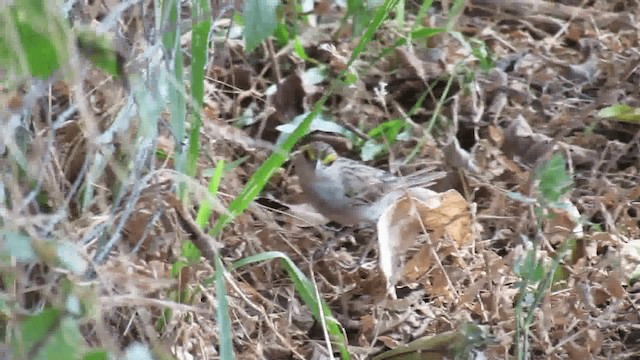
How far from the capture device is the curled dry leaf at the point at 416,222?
6.45ft

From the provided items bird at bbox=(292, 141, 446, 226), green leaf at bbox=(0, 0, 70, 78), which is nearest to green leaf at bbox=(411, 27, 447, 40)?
bird at bbox=(292, 141, 446, 226)

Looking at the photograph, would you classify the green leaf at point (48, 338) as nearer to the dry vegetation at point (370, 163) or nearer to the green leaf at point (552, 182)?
the dry vegetation at point (370, 163)

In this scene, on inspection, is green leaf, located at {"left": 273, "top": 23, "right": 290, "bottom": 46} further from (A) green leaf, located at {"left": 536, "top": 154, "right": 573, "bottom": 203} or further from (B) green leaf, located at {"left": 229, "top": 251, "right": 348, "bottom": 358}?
(A) green leaf, located at {"left": 536, "top": 154, "right": 573, "bottom": 203}

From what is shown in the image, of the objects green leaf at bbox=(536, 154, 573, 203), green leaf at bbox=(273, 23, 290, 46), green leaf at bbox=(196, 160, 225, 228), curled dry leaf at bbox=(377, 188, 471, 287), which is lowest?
curled dry leaf at bbox=(377, 188, 471, 287)

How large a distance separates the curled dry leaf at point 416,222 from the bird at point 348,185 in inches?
3.6

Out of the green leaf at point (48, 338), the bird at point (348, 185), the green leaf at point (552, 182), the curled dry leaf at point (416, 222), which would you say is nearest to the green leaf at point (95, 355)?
the green leaf at point (48, 338)

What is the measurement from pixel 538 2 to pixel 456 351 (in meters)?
1.86

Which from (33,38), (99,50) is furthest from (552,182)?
(33,38)

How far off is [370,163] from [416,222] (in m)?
0.46

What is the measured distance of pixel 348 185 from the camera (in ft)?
7.50

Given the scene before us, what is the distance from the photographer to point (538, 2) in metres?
3.11

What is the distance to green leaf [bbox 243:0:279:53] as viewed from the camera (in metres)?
1.28

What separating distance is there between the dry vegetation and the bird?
4cm

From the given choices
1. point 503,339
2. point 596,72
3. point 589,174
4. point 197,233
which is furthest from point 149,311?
point 596,72
